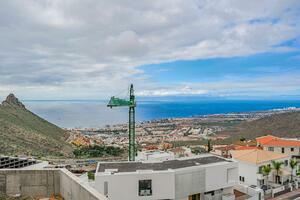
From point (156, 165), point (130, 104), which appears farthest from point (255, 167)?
point (130, 104)

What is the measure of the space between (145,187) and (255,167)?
14946mm

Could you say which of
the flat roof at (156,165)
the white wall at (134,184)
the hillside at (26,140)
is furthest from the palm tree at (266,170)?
the hillside at (26,140)

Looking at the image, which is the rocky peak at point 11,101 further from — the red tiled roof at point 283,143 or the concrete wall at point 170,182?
the concrete wall at point 170,182

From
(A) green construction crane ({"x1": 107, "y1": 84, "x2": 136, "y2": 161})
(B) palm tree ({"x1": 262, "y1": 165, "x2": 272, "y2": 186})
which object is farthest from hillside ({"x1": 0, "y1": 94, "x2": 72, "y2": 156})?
(B) palm tree ({"x1": 262, "y1": 165, "x2": 272, "y2": 186})

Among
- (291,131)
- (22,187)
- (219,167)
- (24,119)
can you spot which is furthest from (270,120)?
(22,187)

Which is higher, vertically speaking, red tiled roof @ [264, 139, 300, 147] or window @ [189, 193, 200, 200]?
red tiled roof @ [264, 139, 300, 147]

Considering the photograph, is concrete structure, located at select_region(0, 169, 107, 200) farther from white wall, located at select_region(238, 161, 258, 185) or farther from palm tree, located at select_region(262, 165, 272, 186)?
white wall, located at select_region(238, 161, 258, 185)

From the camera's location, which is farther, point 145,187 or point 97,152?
point 97,152

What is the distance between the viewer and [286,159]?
40250 mm

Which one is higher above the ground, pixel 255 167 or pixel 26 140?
pixel 255 167

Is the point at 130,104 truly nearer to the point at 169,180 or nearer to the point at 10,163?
the point at 169,180

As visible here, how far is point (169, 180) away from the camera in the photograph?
26297 mm

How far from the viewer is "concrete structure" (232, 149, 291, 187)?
36406mm

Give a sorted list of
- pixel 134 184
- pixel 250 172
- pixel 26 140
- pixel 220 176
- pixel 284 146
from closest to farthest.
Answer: pixel 134 184
pixel 220 176
pixel 250 172
pixel 284 146
pixel 26 140
